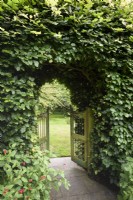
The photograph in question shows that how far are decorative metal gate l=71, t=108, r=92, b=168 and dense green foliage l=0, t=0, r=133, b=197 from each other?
0.94 meters

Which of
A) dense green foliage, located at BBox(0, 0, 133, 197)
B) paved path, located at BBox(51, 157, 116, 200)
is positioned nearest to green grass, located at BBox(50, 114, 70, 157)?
paved path, located at BBox(51, 157, 116, 200)

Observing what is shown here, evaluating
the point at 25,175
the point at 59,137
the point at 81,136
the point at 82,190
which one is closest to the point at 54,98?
the point at 81,136

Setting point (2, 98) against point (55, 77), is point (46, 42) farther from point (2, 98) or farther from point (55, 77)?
point (55, 77)

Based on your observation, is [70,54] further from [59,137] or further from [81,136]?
[59,137]

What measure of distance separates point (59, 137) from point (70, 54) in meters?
6.65

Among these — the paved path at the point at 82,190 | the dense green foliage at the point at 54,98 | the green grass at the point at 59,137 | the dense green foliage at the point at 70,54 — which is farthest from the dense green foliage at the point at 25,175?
the green grass at the point at 59,137

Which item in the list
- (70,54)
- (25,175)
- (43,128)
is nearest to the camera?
(25,175)

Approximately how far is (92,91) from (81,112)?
0.81 m

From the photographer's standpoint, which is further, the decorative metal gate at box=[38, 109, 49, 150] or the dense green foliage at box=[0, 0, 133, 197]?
the decorative metal gate at box=[38, 109, 49, 150]

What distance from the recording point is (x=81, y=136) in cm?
468

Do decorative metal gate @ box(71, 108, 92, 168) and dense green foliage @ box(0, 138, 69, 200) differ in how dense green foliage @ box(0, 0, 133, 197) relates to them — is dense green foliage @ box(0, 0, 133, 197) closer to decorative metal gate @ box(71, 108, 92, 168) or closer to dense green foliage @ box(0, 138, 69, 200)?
dense green foliage @ box(0, 138, 69, 200)

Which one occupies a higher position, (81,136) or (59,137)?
(81,136)

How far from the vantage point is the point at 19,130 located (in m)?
2.59

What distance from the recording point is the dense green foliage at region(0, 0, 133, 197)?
2533 mm
